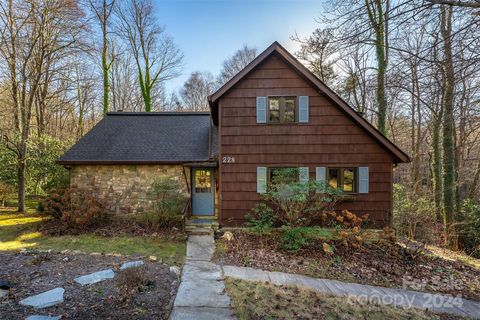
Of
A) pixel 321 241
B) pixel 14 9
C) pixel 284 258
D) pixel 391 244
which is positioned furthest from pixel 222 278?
pixel 14 9

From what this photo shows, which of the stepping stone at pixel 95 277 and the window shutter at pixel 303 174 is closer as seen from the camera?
the stepping stone at pixel 95 277

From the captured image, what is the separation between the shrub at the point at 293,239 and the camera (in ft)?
23.6

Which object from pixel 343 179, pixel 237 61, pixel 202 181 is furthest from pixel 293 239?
pixel 237 61

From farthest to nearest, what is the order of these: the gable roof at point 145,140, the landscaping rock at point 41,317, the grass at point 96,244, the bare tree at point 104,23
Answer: the bare tree at point 104,23 → the gable roof at point 145,140 → the grass at point 96,244 → the landscaping rock at point 41,317

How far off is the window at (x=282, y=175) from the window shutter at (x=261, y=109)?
1808 mm

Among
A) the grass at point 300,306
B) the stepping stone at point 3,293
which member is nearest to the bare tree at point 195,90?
the stepping stone at point 3,293

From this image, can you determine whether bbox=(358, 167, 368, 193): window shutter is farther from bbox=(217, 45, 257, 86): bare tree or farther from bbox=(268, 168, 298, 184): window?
bbox=(217, 45, 257, 86): bare tree

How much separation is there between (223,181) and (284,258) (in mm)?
3394

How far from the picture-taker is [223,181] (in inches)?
348

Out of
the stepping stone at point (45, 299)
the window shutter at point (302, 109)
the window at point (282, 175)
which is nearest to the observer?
the stepping stone at point (45, 299)

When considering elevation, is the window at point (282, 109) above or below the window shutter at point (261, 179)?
above

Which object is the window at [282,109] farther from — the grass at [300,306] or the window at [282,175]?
the grass at [300,306]

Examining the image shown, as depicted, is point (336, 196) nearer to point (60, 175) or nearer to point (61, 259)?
point (61, 259)

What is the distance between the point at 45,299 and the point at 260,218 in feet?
19.4
